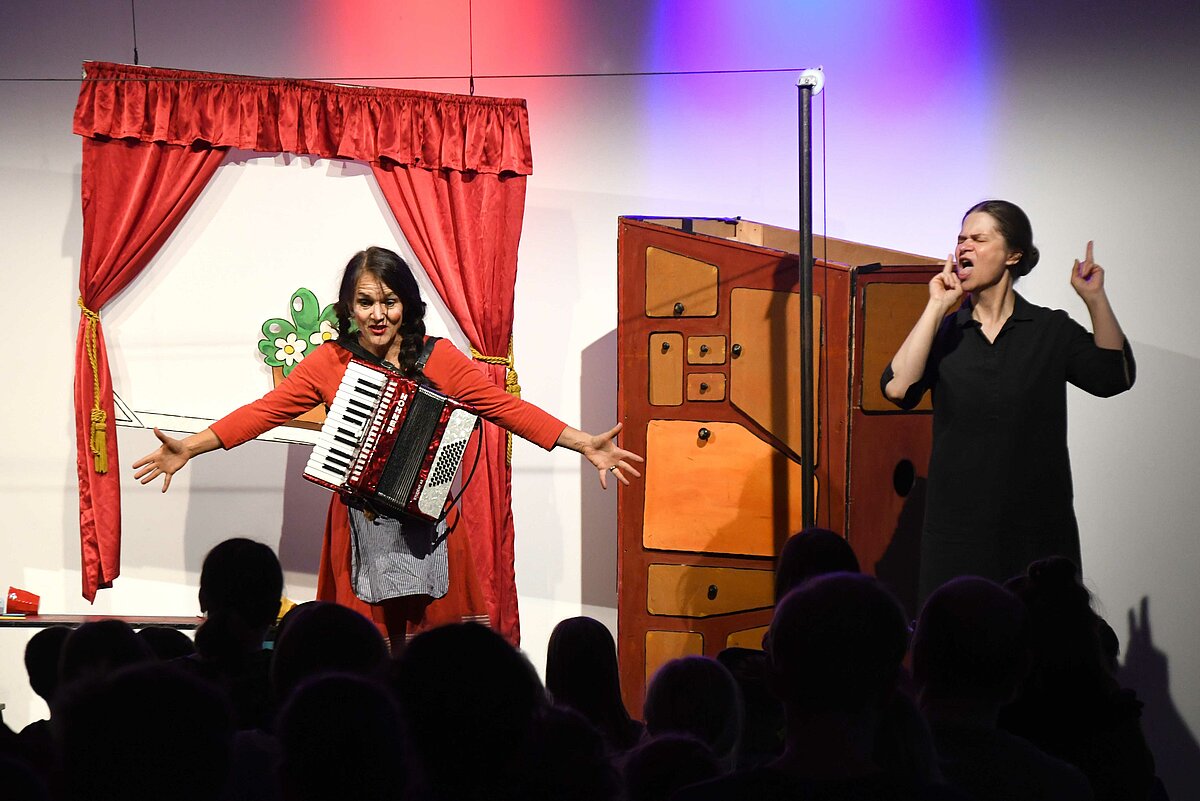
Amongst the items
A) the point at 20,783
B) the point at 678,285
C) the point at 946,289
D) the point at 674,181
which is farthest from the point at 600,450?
the point at 20,783

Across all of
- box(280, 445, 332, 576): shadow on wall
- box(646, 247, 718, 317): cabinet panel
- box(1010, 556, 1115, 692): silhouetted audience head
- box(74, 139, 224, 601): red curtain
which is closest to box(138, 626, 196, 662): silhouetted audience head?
box(1010, 556, 1115, 692): silhouetted audience head

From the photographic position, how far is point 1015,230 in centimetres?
368

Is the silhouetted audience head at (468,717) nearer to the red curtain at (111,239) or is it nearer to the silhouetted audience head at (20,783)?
the silhouetted audience head at (20,783)

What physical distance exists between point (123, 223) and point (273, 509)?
1456mm

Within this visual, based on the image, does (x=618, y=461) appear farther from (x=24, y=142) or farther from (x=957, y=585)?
Answer: (x=24, y=142)

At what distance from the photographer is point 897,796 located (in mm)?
1535

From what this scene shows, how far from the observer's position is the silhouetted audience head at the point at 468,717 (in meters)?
1.55

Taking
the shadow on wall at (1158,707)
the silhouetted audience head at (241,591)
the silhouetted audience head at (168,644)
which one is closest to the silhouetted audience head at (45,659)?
the silhouetted audience head at (168,644)

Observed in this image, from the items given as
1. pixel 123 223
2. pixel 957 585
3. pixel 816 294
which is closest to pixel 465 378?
pixel 816 294

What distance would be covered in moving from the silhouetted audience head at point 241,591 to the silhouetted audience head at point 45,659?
12.0 inches

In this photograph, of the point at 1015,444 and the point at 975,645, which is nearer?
the point at 975,645

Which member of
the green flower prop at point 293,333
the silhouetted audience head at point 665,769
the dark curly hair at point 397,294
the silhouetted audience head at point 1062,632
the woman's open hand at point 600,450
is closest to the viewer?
the silhouetted audience head at point 665,769

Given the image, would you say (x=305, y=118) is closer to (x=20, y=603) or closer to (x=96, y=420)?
(x=96, y=420)

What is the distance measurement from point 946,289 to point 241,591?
2.29m
